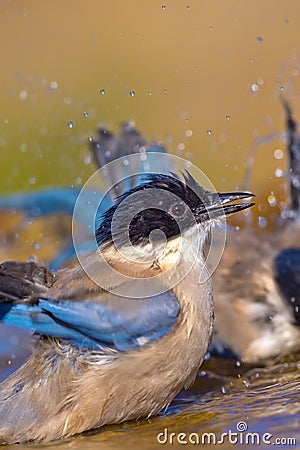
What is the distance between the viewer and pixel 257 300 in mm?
7156

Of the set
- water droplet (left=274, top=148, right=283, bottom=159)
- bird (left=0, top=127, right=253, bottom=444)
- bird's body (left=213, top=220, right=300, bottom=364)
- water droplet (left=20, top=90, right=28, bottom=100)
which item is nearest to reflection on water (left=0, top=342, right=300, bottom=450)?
bird (left=0, top=127, right=253, bottom=444)

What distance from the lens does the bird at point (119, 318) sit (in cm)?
483

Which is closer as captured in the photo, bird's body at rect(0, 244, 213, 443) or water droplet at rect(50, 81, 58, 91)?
bird's body at rect(0, 244, 213, 443)

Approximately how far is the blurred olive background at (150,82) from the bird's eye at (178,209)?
10.3 ft

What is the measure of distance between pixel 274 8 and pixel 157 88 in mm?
1982

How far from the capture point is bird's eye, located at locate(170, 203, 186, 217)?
505 cm

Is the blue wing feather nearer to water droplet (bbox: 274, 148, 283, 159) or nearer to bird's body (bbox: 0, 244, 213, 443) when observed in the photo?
bird's body (bbox: 0, 244, 213, 443)

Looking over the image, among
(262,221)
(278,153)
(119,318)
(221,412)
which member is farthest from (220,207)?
(278,153)

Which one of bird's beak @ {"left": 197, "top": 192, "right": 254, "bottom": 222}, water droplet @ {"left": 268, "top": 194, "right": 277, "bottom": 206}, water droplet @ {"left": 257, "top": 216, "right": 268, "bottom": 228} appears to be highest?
bird's beak @ {"left": 197, "top": 192, "right": 254, "bottom": 222}

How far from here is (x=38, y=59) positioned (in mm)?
14281

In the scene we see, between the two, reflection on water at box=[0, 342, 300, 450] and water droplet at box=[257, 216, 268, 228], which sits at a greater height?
water droplet at box=[257, 216, 268, 228]

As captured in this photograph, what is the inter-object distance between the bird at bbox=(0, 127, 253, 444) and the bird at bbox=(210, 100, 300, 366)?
176 centimetres

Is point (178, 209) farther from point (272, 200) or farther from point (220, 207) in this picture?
point (272, 200)

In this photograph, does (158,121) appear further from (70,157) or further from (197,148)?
(70,157)
